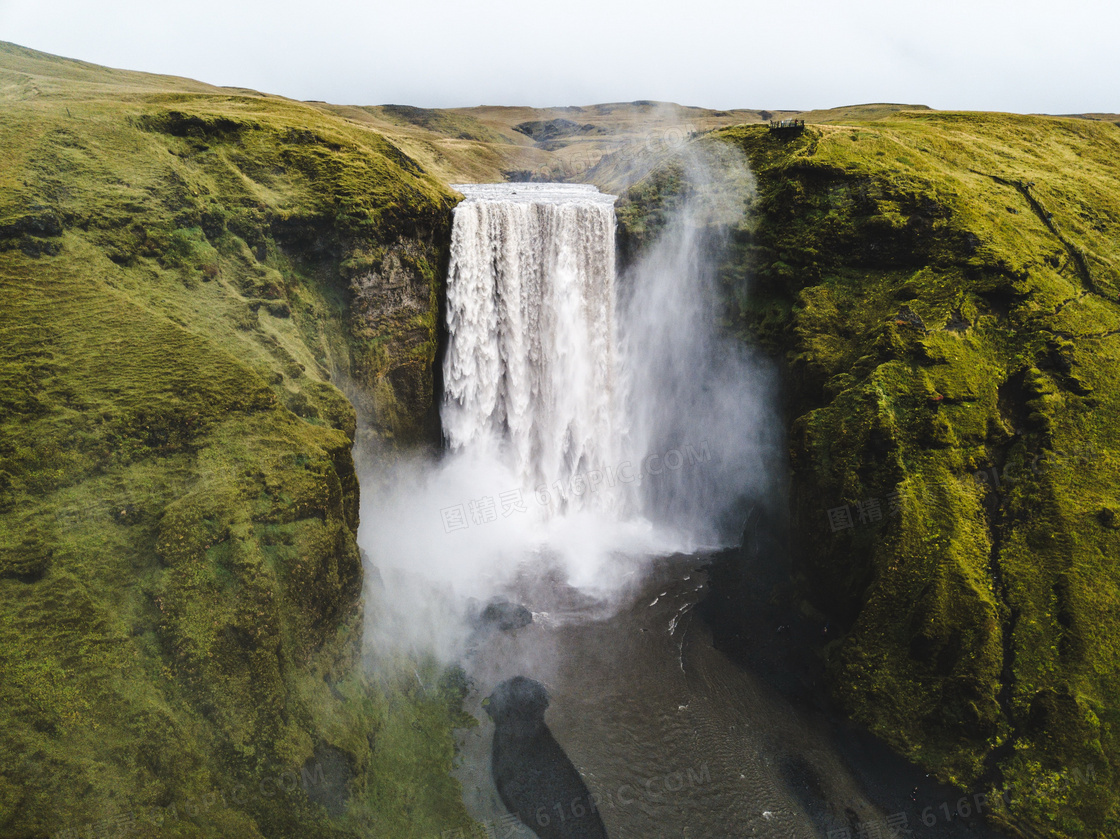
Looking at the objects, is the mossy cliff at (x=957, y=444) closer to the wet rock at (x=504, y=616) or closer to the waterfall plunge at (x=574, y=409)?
the waterfall plunge at (x=574, y=409)

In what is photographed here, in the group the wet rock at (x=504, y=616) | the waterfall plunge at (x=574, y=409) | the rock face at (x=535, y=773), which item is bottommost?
the rock face at (x=535, y=773)

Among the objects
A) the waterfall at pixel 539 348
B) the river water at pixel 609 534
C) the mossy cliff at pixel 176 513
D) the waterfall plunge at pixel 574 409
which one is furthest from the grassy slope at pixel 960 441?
the mossy cliff at pixel 176 513

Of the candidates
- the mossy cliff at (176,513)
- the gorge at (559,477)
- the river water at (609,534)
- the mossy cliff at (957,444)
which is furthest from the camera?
the river water at (609,534)

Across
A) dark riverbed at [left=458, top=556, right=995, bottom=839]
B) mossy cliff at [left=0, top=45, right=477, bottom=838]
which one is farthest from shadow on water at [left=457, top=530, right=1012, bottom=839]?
mossy cliff at [left=0, top=45, right=477, bottom=838]

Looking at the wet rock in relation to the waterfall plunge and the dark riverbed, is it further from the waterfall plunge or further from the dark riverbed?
the waterfall plunge

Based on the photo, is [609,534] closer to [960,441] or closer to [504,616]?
[504,616]

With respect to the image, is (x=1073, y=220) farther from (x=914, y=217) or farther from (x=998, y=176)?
(x=914, y=217)

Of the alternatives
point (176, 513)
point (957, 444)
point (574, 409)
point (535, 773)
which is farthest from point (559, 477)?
point (176, 513)
